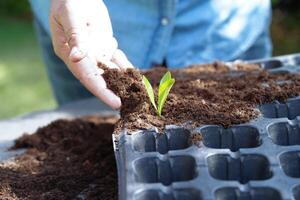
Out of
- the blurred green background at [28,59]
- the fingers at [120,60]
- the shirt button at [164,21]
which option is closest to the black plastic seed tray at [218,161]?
the fingers at [120,60]

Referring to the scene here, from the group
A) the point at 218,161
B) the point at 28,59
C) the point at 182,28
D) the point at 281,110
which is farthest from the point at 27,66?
the point at 218,161

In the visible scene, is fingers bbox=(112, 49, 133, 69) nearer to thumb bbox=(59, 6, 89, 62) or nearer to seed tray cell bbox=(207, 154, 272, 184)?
thumb bbox=(59, 6, 89, 62)

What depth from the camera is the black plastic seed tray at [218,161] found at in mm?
777

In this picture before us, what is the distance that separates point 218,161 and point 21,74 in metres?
Result: 3.06

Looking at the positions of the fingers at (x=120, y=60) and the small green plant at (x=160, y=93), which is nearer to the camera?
the small green plant at (x=160, y=93)

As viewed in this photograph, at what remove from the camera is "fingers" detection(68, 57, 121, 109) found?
104cm

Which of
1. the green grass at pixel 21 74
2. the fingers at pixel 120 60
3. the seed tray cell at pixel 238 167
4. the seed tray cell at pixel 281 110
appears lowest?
the seed tray cell at pixel 238 167

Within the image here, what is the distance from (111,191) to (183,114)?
169mm

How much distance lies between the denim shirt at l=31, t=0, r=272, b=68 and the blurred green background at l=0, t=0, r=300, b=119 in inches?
71.5

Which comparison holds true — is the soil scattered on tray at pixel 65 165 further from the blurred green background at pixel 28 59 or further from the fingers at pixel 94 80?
the blurred green background at pixel 28 59

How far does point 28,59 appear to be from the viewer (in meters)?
4.00

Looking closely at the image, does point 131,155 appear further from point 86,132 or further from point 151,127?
point 86,132

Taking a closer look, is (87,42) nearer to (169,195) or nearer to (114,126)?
(114,126)

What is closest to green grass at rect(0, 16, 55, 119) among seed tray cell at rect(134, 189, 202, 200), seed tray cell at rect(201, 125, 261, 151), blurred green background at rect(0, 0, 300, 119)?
blurred green background at rect(0, 0, 300, 119)
